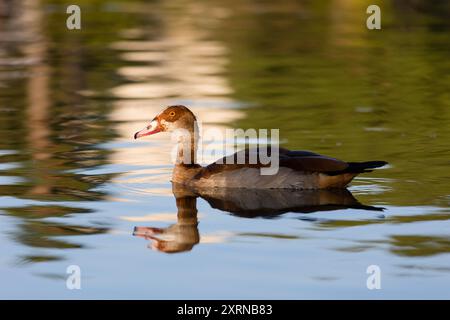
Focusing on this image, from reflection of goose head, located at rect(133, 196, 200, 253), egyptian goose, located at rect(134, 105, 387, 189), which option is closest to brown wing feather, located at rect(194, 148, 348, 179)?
egyptian goose, located at rect(134, 105, 387, 189)

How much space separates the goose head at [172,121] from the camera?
48.6 ft

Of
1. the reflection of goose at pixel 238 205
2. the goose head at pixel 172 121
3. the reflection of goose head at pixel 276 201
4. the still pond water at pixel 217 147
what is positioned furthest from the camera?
the goose head at pixel 172 121

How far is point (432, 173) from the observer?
14.2 m

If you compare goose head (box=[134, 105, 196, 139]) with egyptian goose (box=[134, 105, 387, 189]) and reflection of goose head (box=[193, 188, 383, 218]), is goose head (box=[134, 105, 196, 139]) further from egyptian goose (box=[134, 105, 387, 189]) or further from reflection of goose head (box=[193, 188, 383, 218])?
reflection of goose head (box=[193, 188, 383, 218])

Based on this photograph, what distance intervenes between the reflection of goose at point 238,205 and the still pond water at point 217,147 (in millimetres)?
47

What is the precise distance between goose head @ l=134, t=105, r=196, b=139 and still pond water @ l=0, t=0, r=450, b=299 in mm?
560

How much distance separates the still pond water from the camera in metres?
10.2

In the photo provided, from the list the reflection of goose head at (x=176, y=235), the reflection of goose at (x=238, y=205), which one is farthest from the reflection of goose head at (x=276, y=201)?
the reflection of goose head at (x=176, y=235)

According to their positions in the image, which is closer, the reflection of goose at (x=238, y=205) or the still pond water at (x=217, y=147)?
the still pond water at (x=217, y=147)

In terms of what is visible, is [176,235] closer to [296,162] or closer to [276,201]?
[276,201]

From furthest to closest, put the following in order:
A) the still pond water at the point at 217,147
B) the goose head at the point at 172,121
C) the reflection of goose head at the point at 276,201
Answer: the goose head at the point at 172,121, the reflection of goose head at the point at 276,201, the still pond water at the point at 217,147

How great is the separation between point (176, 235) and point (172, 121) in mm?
3364

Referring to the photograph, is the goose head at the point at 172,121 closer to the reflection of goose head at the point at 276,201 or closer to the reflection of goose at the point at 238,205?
the reflection of goose at the point at 238,205

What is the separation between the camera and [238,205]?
13.2 m
